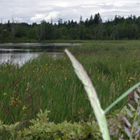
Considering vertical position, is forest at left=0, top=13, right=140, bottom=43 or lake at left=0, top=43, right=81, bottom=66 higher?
forest at left=0, top=13, right=140, bottom=43

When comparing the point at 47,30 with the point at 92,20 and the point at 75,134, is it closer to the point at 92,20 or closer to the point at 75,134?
the point at 92,20

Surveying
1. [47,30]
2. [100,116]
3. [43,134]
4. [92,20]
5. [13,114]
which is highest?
[92,20]

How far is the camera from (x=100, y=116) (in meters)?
0.35

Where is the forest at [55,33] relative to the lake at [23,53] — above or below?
above

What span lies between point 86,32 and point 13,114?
252 feet

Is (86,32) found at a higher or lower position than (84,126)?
higher

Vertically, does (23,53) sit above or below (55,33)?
below

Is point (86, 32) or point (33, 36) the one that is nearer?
point (33, 36)

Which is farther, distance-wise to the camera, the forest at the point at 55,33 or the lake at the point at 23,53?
the forest at the point at 55,33

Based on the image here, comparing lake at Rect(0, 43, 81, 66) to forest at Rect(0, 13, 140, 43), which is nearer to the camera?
lake at Rect(0, 43, 81, 66)

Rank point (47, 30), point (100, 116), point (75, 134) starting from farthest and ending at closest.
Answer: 1. point (47, 30)
2. point (75, 134)
3. point (100, 116)

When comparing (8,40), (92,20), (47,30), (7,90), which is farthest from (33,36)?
(7,90)

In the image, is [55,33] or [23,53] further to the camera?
[55,33]

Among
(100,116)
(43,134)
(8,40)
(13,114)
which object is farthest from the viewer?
(8,40)
